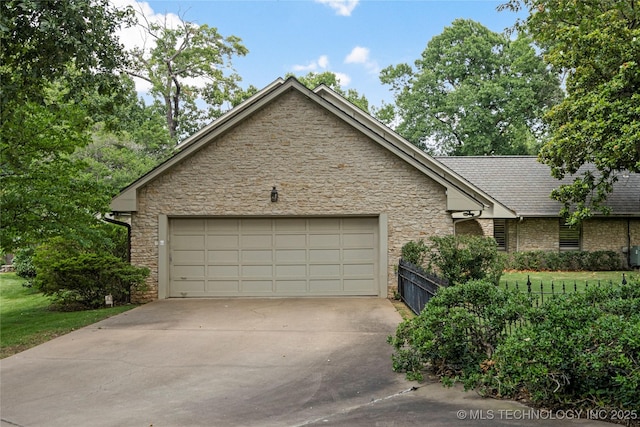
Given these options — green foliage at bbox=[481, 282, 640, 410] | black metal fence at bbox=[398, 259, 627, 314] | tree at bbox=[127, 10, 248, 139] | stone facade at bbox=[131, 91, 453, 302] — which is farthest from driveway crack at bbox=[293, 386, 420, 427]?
tree at bbox=[127, 10, 248, 139]

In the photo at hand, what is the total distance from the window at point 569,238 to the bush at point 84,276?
58.2 ft

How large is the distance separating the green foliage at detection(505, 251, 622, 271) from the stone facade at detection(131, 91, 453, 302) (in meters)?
9.44

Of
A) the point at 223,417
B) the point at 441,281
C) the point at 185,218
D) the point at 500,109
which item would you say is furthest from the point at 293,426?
the point at 500,109

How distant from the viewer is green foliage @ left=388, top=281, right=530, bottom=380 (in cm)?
573

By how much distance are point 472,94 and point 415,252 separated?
2728 cm

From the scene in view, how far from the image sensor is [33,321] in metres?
11.1

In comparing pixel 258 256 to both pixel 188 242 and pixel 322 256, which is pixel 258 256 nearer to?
pixel 322 256

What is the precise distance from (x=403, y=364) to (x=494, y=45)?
39319mm

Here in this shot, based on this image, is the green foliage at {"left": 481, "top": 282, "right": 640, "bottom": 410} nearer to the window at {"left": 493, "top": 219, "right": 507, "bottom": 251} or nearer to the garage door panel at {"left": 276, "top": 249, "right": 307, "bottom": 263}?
the garage door panel at {"left": 276, "top": 249, "right": 307, "bottom": 263}

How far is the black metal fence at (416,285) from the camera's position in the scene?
8.38 m

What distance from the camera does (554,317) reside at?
198 inches

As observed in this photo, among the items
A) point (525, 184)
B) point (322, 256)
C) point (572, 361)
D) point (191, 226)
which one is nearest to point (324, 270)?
point (322, 256)

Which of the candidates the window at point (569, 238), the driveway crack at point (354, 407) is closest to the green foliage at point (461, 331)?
the driveway crack at point (354, 407)

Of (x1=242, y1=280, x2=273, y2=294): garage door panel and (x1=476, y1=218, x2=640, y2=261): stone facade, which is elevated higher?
(x1=476, y1=218, x2=640, y2=261): stone facade
